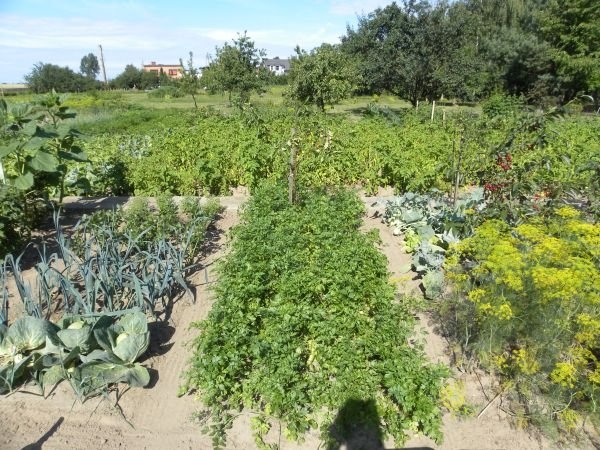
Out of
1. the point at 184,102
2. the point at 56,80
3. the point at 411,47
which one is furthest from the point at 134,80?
the point at 411,47

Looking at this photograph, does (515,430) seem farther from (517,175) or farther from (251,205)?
(251,205)

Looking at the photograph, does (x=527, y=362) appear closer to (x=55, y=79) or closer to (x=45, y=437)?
(x=45, y=437)

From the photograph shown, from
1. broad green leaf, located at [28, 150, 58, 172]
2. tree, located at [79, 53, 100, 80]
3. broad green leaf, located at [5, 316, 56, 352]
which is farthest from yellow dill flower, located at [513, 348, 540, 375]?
tree, located at [79, 53, 100, 80]

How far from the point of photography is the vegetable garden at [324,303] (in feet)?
8.98

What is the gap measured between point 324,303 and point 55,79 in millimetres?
60355

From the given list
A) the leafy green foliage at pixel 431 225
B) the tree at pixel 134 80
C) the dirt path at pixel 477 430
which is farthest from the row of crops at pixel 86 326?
the tree at pixel 134 80

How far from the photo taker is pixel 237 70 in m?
16.3

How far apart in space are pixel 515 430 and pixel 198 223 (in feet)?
12.3

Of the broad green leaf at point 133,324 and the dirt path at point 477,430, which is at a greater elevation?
the broad green leaf at point 133,324

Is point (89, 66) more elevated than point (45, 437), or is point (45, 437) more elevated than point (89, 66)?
point (89, 66)

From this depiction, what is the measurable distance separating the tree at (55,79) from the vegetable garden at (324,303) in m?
53.6

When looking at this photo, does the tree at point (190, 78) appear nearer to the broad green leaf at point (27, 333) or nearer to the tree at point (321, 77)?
the tree at point (321, 77)

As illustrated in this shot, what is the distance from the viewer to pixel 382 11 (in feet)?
63.1

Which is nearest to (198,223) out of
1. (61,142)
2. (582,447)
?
(61,142)
